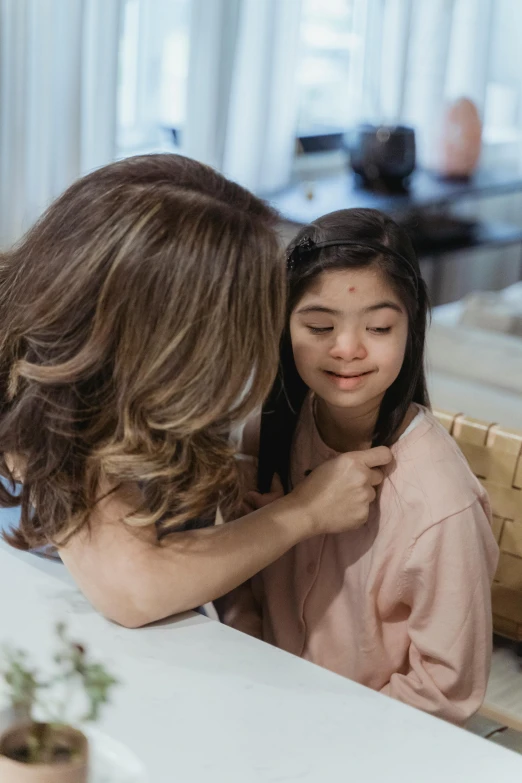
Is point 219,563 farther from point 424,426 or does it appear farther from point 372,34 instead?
point 372,34

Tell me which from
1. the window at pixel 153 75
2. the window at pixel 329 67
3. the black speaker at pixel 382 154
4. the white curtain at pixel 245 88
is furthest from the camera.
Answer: the window at pixel 329 67

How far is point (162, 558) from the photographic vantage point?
3.16ft

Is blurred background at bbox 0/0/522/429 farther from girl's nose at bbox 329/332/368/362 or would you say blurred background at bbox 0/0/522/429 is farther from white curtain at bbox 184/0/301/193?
girl's nose at bbox 329/332/368/362

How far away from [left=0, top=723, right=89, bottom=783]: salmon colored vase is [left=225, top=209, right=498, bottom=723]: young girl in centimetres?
52

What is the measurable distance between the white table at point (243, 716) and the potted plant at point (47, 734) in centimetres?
11

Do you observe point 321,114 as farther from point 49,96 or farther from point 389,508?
point 389,508

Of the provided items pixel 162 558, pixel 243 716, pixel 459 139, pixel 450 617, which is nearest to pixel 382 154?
pixel 459 139

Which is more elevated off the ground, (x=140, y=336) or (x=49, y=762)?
(x=140, y=336)

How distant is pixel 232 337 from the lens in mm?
902

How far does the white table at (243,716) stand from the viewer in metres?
0.77

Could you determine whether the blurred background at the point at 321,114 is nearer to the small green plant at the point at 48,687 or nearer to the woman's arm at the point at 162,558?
the woman's arm at the point at 162,558

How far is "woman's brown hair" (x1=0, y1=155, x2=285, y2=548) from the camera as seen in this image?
88cm

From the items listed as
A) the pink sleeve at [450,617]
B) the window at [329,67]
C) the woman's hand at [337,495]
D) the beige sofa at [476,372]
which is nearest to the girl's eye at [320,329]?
the woman's hand at [337,495]

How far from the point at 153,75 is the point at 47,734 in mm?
3081
